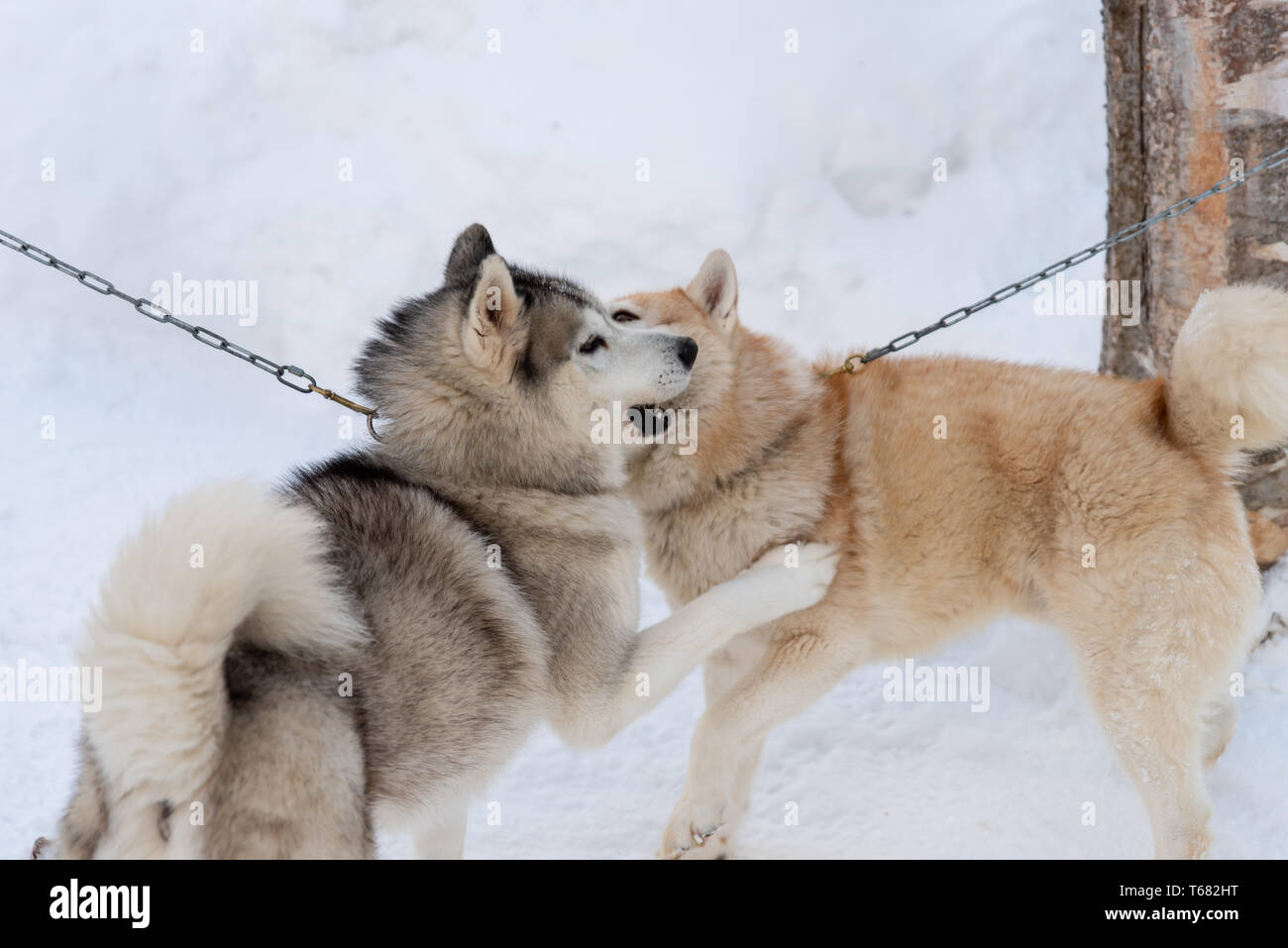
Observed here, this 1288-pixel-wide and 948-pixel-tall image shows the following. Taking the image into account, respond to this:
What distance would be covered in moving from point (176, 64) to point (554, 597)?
7358 millimetres

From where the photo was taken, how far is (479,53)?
28.7 feet

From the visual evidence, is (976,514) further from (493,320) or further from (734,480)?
(493,320)

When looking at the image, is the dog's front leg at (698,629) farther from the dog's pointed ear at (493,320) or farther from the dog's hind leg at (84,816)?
the dog's hind leg at (84,816)

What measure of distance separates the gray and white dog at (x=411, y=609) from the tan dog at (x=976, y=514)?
0.28 m

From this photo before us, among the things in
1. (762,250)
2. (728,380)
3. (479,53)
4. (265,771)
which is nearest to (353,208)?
(479,53)

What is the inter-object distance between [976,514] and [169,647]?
2.44 meters

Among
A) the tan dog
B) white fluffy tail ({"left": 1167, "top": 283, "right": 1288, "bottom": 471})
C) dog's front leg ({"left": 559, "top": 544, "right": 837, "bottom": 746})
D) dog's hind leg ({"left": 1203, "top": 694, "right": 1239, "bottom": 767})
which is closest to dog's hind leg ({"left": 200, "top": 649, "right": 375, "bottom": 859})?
dog's front leg ({"left": 559, "top": 544, "right": 837, "bottom": 746})

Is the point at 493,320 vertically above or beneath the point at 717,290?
beneath

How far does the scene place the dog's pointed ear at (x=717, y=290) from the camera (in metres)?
3.68

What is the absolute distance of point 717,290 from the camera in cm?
371

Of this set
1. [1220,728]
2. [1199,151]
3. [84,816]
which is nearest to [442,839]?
[84,816]

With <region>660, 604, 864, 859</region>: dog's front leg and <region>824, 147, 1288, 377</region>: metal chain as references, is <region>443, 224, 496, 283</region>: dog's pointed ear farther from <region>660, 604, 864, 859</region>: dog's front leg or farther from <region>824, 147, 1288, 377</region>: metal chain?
<region>660, 604, 864, 859</region>: dog's front leg

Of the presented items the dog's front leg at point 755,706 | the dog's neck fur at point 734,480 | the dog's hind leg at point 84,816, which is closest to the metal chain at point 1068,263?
the dog's neck fur at point 734,480

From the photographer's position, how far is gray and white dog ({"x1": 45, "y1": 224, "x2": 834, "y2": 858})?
207 centimetres
